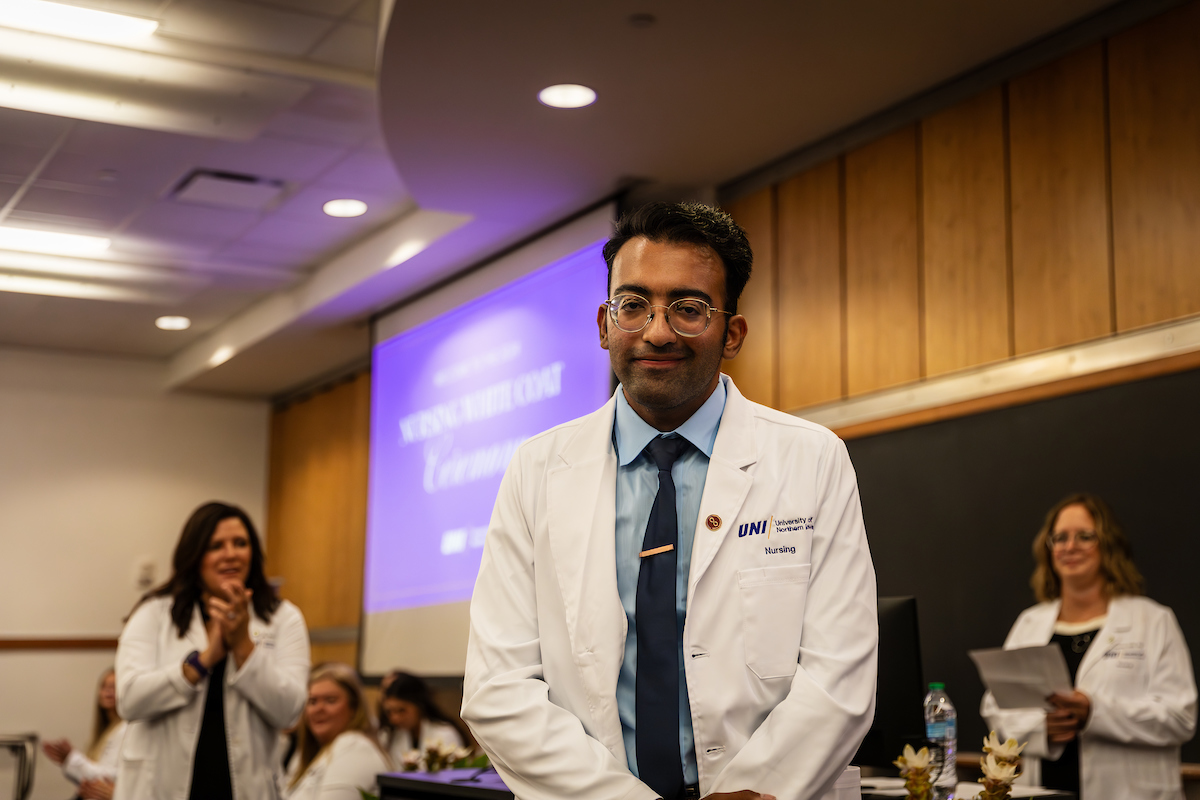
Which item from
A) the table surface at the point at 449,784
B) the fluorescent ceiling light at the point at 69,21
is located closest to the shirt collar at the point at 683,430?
the table surface at the point at 449,784

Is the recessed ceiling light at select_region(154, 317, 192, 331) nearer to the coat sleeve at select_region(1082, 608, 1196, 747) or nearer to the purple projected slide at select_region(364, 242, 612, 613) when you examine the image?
the purple projected slide at select_region(364, 242, 612, 613)

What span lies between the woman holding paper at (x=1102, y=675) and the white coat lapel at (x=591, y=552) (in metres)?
2.02

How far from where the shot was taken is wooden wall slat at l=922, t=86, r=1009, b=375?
4113 mm

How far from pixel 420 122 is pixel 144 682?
91.9 inches

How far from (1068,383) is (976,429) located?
395 mm

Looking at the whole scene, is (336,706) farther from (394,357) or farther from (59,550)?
(59,550)

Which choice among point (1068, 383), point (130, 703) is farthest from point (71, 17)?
point (1068, 383)

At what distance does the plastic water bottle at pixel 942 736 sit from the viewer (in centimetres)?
248

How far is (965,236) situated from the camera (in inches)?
167

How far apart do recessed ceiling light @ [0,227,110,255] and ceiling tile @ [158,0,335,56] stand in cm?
262

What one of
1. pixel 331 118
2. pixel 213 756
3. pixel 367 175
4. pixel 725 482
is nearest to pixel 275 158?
pixel 367 175

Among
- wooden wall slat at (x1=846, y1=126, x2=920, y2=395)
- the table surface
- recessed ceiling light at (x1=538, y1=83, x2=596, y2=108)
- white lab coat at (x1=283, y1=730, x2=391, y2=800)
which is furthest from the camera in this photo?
wooden wall slat at (x1=846, y1=126, x2=920, y2=395)

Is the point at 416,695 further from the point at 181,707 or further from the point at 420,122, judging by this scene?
the point at 420,122

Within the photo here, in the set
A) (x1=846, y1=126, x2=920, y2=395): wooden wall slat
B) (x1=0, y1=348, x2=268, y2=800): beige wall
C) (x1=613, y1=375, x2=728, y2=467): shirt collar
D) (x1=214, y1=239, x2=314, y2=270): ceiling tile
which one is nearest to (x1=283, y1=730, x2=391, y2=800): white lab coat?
(x1=846, y1=126, x2=920, y2=395): wooden wall slat
